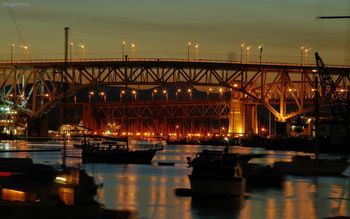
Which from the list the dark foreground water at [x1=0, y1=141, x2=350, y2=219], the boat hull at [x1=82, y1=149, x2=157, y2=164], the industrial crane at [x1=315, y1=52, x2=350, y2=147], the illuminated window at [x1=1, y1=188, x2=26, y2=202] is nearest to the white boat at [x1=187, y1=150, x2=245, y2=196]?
the dark foreground water at [x1=0, y1=141, x2=350, y2=219]

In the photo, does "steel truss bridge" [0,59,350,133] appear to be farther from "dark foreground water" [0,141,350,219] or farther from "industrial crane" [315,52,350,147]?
"dark foreground water" [0,141,350,219]

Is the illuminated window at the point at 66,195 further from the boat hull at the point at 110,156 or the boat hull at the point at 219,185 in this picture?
the boat hull at the point at 110,156

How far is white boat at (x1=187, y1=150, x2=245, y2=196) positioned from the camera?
4391 cm

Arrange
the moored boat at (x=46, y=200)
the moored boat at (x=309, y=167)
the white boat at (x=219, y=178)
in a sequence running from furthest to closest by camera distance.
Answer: the moored boat at (x=309, y=167) < the white boat at (x=219, y=178) < the moored boat at (x=46, y=200)

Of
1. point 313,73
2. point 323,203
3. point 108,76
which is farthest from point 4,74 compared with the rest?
point 323,203

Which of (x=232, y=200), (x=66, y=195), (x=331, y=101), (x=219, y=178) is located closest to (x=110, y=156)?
(x=219, y=178)

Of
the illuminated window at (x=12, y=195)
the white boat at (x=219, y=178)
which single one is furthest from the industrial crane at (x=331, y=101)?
the illuminated window at (x=12, y=195)

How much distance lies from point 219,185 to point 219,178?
0.43 meters

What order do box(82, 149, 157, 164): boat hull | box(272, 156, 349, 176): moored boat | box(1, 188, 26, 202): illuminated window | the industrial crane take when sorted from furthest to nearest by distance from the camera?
the industrial crane
box(82, 149, 157, 164): boat hull
box(272, 156, 349, 176): moored boat
box(1, 188, 26, 202): illuminated window

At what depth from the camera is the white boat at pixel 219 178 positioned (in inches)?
1729

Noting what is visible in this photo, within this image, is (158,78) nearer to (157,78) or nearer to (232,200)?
(157,78)

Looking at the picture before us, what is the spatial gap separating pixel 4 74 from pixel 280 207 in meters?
148

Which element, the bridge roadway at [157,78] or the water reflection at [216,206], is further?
the bridge roadway at [157,78]

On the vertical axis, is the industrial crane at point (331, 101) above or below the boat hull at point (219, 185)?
above
